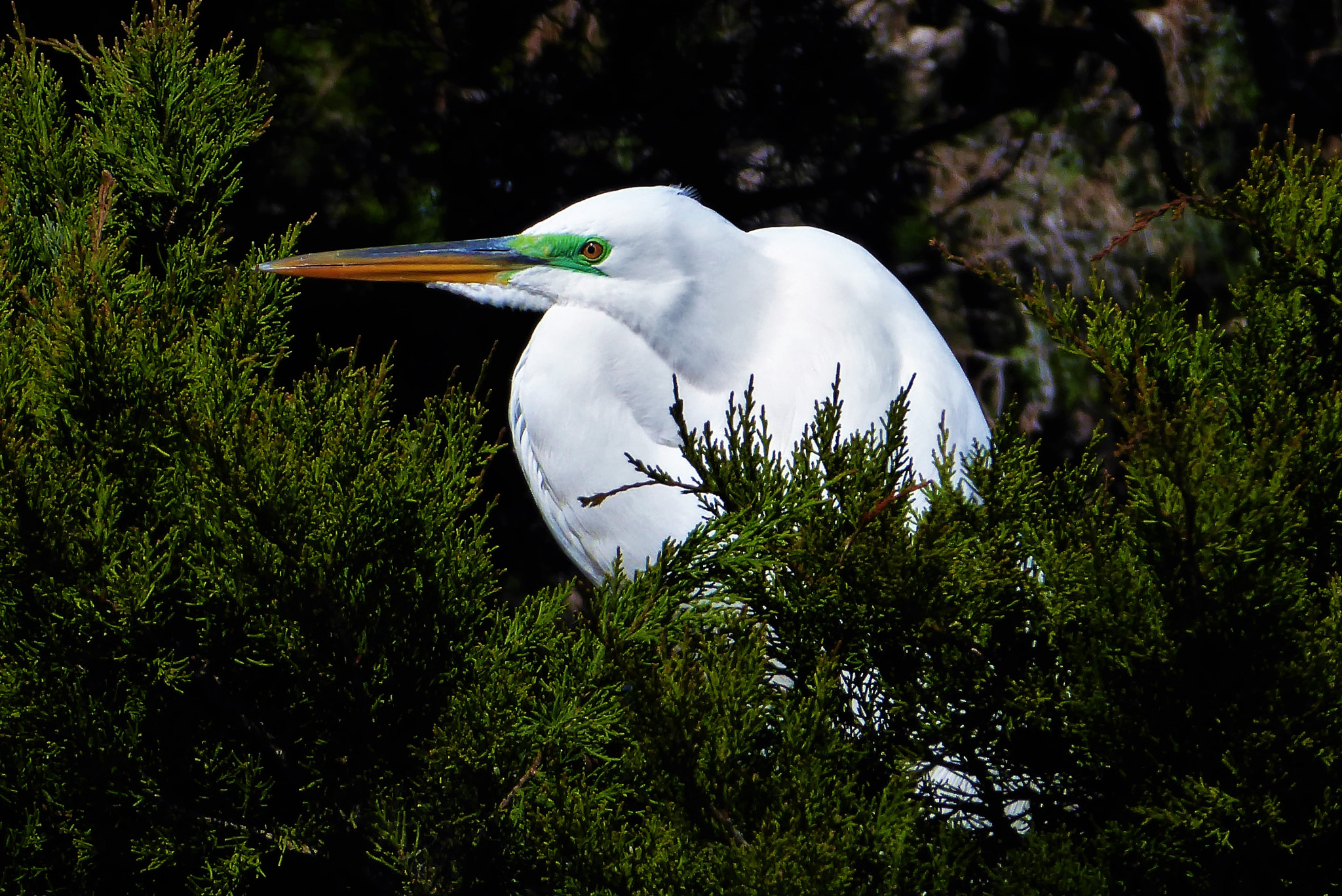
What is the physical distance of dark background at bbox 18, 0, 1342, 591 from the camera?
2.75m

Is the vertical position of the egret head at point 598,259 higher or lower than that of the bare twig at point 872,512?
lower

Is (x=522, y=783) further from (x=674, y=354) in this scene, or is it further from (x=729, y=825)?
(x=674, y=354)

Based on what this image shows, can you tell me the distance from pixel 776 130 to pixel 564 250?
1692 millimetres

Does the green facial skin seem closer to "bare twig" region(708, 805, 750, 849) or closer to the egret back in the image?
the egret back

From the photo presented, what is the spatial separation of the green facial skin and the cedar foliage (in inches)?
23.3

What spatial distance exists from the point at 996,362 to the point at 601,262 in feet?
5.86

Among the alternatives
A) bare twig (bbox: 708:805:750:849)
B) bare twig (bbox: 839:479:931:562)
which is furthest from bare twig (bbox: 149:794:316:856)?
bare twig (bbox: 839:479:931:562)

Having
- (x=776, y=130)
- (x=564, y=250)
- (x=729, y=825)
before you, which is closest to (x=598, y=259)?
(x=564, y=250)

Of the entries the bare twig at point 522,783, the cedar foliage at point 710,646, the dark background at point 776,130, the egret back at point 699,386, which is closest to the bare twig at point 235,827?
the cedar foliage at point 710,646

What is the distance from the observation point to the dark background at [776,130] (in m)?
2.75

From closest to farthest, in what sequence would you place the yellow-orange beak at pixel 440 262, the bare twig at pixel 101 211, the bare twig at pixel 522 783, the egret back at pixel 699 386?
the bare twig at pixel 522 783
the bare twig at pixel 101 211
the egret back at pixel 699 386
the yellow-orange beak at pixel 440 262

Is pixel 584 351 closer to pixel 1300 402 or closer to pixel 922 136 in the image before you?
pixel 1300 402

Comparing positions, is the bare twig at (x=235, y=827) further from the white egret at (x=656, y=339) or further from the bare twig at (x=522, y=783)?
the white egret at (x=656, y=339)

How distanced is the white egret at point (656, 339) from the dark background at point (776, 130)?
4.02 feet
